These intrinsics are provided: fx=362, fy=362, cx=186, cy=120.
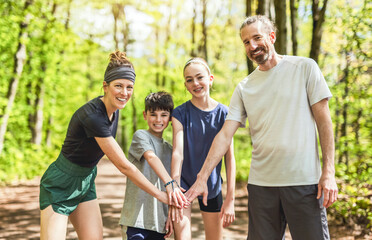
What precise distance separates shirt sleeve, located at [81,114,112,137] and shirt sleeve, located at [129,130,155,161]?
0.34 metres

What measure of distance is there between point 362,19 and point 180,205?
5.13 metres

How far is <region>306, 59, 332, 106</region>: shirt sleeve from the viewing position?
2.57m

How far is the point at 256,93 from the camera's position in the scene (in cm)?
281

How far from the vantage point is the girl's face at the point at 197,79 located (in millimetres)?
3223

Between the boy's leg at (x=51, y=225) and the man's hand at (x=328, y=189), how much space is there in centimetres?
197

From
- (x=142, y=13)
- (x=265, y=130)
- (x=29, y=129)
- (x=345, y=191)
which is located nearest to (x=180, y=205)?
(x=265, y=130)

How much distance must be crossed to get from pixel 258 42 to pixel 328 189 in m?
1.20

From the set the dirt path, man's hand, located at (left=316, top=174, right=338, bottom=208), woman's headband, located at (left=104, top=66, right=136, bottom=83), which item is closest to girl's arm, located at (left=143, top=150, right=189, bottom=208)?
woman's headband, located at (left=104, top=66, right=136, bottom=83)

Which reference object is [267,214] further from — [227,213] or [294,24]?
[294,24]

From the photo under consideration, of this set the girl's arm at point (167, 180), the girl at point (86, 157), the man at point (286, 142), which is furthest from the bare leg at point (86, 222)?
the man at point (286, 142)

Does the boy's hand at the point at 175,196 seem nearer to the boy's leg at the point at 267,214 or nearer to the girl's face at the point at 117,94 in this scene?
the boy's leg at the point at 267,214

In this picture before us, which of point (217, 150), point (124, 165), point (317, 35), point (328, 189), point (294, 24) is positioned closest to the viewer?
point (328, 189)

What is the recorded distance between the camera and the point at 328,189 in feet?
8.16

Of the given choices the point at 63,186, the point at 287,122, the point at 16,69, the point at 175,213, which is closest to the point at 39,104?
the point at 16,69
